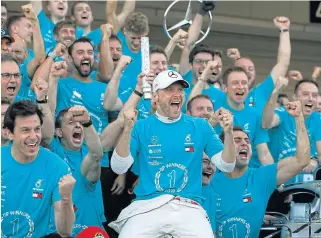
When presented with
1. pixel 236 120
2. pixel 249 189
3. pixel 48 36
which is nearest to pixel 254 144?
pixel 236 120

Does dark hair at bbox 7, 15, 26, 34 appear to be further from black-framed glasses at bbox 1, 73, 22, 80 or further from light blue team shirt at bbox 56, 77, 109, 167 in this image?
black-framed glasses at bbox 1, 73, 22, 80

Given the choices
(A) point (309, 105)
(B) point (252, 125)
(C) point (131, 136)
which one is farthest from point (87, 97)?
(A) point (309, 105)

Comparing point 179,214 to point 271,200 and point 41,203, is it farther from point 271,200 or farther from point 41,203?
point 271,200

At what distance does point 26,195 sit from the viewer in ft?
23.6

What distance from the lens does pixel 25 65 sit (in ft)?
29.4

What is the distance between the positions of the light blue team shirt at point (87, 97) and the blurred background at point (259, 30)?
6.38 meters

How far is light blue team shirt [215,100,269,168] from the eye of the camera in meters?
9.68

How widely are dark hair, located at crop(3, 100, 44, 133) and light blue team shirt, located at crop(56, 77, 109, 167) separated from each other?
1637 millimetres

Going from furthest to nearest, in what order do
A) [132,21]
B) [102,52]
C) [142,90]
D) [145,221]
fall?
1. [132,21]
2. [102,52]
3. [142,90]
4. [145,221]

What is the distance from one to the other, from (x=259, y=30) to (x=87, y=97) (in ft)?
28.7

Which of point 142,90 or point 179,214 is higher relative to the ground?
point 142,90

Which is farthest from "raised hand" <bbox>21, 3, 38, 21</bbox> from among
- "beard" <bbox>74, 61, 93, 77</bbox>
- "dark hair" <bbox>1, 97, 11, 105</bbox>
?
"dark hair" <bbox>1, 97, 11, 105</bbox>

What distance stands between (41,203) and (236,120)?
303cm

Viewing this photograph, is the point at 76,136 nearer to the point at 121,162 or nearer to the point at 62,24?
the point at 121,162
